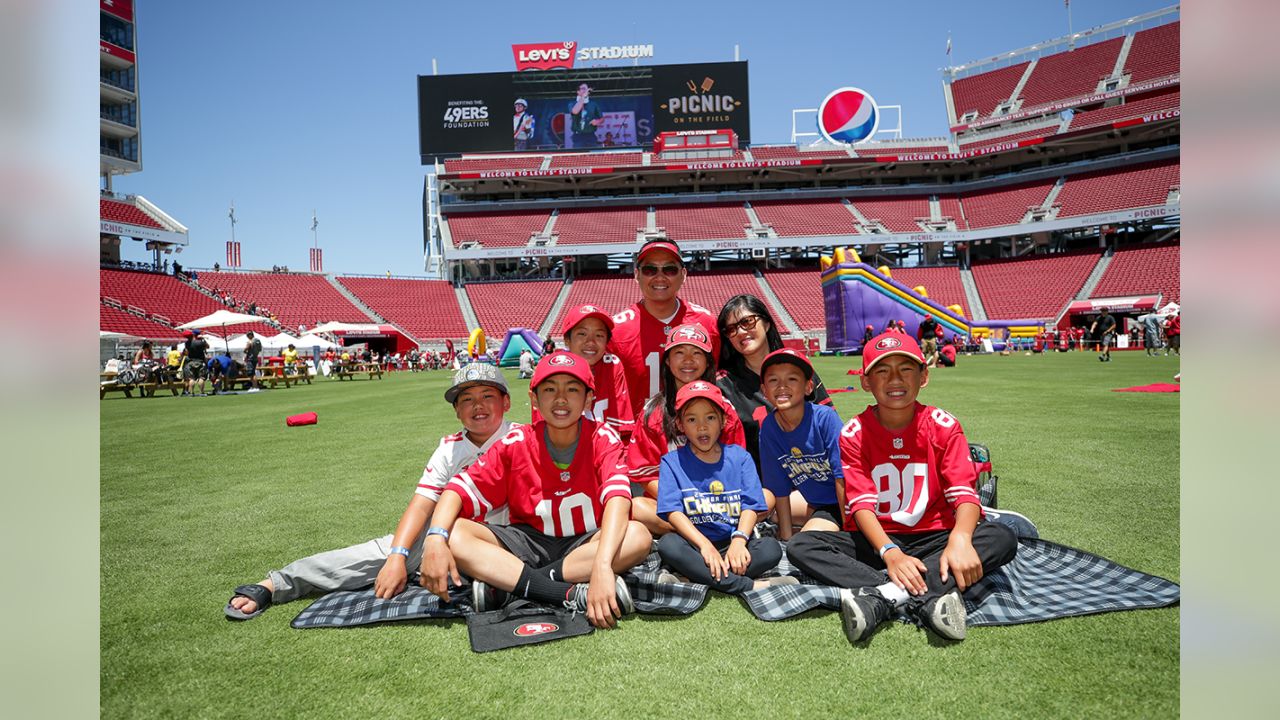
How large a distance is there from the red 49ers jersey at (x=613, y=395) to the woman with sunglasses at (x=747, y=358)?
0.64 meters

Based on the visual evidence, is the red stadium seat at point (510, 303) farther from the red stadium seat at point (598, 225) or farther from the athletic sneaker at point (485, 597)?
the athletic sneaker at point (485, 597)

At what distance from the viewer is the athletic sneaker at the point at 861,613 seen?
8.61 ft

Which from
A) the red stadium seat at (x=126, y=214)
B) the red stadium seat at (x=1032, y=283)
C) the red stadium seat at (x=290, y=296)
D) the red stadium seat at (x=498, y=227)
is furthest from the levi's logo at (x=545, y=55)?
the red stadium seat at (x=1032, y=283)

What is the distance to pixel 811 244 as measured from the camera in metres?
41.2

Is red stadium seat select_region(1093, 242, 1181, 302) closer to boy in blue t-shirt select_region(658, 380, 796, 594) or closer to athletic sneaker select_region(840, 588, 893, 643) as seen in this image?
boy in blue t-shirt select_region(658, 380, 796, 594)

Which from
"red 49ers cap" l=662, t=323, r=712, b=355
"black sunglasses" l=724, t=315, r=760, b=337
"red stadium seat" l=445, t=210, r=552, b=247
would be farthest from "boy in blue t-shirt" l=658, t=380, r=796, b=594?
"red stadium seat" l=445, t=210, r=552, b=247

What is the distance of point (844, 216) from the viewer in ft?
141

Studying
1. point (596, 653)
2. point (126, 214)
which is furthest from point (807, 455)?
point (126, 214)

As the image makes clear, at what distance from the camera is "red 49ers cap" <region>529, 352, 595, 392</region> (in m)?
3.28

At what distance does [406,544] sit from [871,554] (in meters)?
2.30

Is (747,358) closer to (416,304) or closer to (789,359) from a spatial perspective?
(789,359)
